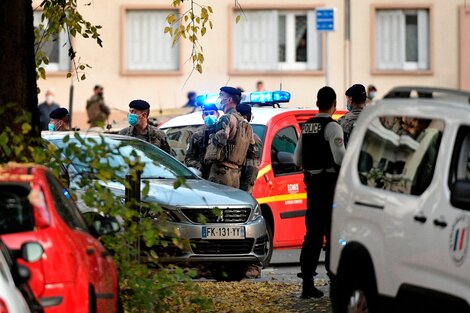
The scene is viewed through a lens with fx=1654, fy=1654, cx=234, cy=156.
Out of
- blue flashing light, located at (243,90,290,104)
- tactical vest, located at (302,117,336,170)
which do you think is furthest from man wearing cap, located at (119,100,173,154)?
tactical vest, located at (302,117,336,170)

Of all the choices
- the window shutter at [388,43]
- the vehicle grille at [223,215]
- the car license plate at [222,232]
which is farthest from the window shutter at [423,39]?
the car license plate at [222,232]

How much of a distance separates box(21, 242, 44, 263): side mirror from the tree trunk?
14.2 feet

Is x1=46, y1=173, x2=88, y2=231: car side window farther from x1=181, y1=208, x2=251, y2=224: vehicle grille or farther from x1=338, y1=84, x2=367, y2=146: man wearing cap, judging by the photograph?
x1=338, y1=84, x2=367, y2=146: man wearing cap

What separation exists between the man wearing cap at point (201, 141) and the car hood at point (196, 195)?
1.27 metres

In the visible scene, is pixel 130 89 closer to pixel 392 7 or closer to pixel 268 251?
pixel 392 7

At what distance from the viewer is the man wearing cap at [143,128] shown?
17.7m

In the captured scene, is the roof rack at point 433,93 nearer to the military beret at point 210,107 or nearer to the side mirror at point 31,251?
the side mirror at point 31,251

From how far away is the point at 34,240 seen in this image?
8703 millimetres

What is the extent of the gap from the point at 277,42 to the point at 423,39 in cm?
339

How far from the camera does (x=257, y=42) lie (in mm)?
38375

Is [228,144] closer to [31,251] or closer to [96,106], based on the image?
[31,251]

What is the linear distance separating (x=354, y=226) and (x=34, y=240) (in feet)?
8.22

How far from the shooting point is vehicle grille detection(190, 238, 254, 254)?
15.2m

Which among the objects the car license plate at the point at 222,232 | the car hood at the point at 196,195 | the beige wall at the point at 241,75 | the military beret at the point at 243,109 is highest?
the beige wall at the point at 241,75
